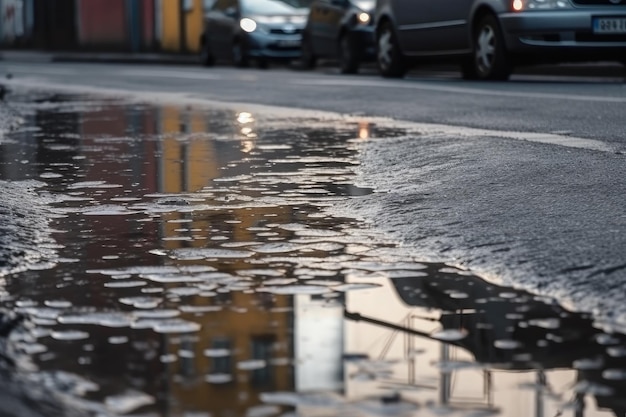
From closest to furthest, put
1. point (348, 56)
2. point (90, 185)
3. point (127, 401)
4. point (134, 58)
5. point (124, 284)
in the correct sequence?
point (127, 401) → point (124, 284) → point (90, 185) → point (348, 56) → point (134, 58)

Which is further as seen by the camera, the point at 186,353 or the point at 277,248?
the point at 277,248

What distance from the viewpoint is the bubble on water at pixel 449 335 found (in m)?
2.99

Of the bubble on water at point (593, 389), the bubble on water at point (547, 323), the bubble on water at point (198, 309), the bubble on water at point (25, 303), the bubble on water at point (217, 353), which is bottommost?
the bubble on water at point (25, 303)

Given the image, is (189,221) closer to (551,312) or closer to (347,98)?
(551,312)

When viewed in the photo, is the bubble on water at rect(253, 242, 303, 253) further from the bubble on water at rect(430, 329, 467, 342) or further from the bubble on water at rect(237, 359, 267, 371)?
the bubble on water at rect(237, 359, 267, 371)

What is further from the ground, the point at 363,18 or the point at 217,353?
the point at 363,18

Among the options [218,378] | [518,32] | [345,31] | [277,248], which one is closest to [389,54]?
[345,31]

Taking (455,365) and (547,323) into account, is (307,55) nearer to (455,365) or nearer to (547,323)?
(547,323)

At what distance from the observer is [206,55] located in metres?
27.6

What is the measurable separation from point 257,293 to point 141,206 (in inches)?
76.3

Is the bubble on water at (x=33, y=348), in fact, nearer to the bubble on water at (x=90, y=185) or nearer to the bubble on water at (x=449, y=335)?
the bubble on water at (x=449, y=335)

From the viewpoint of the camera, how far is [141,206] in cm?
541

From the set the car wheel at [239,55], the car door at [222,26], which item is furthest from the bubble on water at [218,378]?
the car door at [222,26]

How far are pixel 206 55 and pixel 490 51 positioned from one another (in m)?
13.2
